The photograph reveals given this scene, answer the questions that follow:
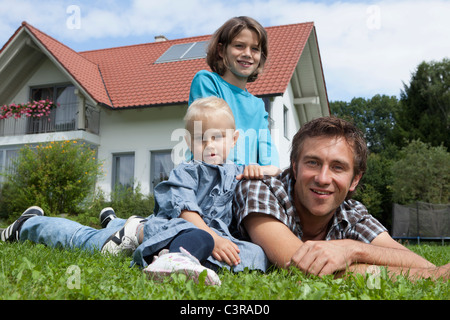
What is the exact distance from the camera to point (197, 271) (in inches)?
82.7

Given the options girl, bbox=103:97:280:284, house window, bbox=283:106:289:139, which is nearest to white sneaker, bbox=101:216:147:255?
girl, bbox=103:97:280:284

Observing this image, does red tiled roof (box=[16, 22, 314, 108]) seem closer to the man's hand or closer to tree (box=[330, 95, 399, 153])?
the man's hand

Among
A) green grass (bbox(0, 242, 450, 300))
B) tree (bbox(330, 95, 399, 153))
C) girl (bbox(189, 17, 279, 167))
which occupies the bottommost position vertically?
green grass (bbox(0, 242, 450, 300))

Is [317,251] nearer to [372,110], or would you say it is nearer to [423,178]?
[423,178]

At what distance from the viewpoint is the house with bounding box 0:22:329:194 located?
16859mm

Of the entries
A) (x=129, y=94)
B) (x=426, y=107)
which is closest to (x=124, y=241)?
(x=129, y=94)

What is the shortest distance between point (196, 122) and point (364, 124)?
1966 inches

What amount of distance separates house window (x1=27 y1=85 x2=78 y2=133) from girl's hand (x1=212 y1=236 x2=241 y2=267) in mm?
16666

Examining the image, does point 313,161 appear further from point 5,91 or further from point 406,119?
point 406,119

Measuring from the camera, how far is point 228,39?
3963 mm

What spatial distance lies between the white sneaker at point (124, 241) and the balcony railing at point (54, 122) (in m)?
14.5

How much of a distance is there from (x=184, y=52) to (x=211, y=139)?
1696cm

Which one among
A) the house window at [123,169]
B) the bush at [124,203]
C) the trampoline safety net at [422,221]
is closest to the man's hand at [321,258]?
the bush at [124,203]
